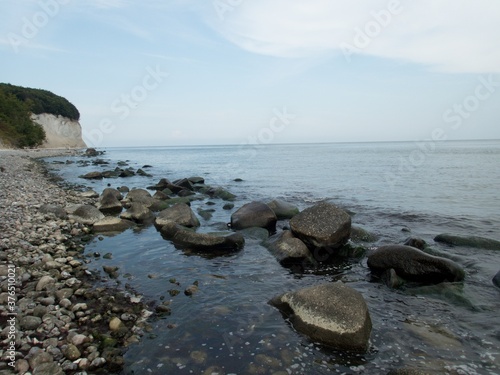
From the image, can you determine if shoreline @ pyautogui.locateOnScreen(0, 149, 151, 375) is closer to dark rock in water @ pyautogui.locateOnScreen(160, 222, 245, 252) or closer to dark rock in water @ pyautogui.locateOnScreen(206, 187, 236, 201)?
dark rock in water @ pyautogui.locateOnScreen(160, 222, 245, 252)

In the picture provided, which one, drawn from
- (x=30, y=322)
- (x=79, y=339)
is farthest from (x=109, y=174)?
(x=79, y=339)

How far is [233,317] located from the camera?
20.2 feet

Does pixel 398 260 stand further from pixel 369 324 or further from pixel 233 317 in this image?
pixel 233 317

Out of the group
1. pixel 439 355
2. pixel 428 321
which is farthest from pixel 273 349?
pixel 428 321

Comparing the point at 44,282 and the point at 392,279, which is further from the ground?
the point at 44,282

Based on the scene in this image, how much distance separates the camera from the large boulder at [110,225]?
11.9m

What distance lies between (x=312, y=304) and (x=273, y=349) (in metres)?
1.15

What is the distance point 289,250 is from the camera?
933cm

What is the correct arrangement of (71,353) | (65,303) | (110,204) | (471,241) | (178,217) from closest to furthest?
1. (71,353)
2. (65,303)
3. (471,241)
4. (178,217)
5. (110,204)

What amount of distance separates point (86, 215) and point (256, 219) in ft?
21.9

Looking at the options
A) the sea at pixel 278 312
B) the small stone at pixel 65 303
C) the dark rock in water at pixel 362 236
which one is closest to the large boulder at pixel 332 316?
the sea at pixel 278 312

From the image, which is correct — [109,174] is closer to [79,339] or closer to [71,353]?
[79,339]

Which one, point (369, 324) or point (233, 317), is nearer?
point (369, 324)

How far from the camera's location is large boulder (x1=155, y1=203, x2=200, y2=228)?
40.9 ft
